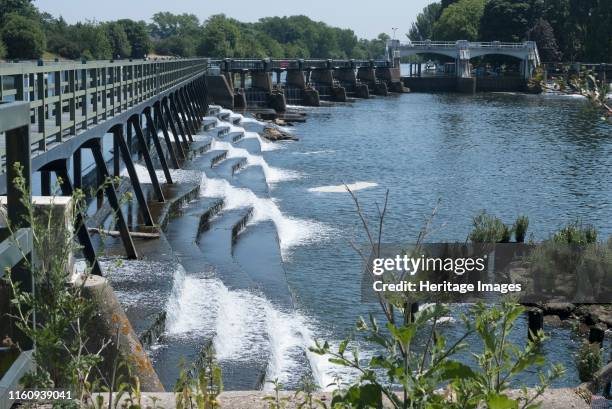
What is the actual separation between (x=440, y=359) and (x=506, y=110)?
83649 mm

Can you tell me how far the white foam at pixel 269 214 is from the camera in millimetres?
25844

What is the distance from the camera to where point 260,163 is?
127ft

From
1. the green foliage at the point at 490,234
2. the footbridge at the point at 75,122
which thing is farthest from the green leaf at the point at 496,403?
the green foliage at the point at 490,234

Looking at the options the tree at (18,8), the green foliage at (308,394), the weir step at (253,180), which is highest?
the tree at (18,8)

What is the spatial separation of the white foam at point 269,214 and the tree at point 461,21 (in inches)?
5113

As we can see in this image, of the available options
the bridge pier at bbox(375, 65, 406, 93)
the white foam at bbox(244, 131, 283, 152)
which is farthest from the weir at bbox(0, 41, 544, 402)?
the bridge pier at bbox(375, 65, 406, 93)

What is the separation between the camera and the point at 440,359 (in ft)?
14.3

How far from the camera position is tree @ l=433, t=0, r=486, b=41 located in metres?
156

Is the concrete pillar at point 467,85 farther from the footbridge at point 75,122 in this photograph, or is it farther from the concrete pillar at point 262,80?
the footbridge at point 75,122

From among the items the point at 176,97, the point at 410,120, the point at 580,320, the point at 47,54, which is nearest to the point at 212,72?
the point at 410,120

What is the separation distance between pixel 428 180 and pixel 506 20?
106473 millimetres

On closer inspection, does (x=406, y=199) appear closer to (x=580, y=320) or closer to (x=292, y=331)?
(x=580, y=320)

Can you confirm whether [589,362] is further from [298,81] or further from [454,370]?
[298,81]

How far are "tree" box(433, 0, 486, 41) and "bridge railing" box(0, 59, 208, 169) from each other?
420 feet
